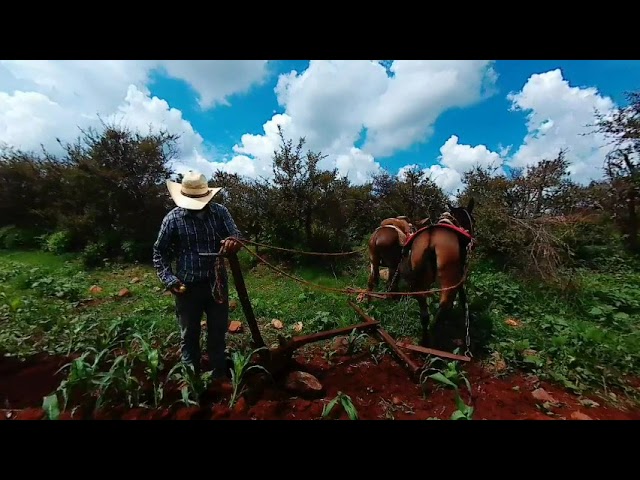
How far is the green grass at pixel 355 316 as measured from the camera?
3.74 m

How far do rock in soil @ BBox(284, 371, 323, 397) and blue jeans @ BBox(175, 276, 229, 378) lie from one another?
68cm

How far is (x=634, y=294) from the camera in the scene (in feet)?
18.8

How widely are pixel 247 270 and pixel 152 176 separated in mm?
4578

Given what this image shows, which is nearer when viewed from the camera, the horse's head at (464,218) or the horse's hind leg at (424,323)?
the horse's hind leg at (424,323)

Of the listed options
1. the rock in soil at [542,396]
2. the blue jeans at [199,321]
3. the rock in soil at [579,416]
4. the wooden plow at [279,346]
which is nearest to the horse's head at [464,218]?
the wooden plow at [279,346]

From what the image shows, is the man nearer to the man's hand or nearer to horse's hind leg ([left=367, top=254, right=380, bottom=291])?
the man's hand

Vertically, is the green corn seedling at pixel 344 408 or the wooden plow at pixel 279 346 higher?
the wooden plow at pixel 279 346

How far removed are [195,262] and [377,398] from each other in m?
2.16

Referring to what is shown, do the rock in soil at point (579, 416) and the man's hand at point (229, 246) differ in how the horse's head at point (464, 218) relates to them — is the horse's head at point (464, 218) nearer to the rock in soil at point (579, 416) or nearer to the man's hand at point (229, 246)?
the rock in soil at point (579, 416)

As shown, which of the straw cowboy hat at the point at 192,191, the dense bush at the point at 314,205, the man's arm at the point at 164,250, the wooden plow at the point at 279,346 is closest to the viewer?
the wooden plow at the point at 279,346

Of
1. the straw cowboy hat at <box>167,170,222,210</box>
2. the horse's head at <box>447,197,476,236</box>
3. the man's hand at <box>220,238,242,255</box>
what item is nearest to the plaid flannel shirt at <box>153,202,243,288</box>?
the straw cowboy hat at <box>167,170,222,210</box>

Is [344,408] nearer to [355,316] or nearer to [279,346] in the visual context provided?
[279,346]

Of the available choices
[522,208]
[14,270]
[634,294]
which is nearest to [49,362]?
[14,270]
